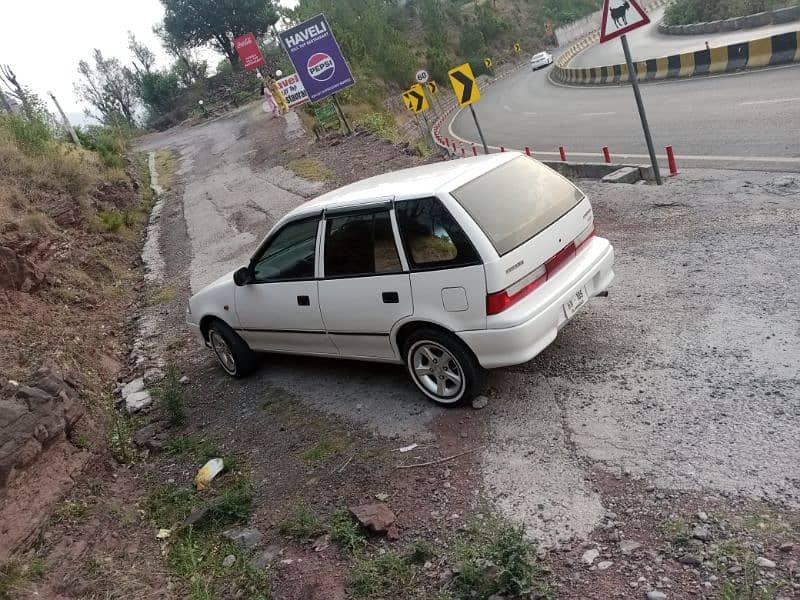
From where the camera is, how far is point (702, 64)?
20969mm

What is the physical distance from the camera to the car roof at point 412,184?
4.93 metres

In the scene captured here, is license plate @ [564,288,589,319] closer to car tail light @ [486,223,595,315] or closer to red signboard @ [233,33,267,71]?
car tail light @ [486,223,595,315]

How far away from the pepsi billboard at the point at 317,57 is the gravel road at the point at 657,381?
14332 millimetres

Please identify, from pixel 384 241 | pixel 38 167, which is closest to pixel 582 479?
pixel 384 241

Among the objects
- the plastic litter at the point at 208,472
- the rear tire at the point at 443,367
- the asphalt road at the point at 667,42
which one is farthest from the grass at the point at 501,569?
the asphalt road at the point at 667,42

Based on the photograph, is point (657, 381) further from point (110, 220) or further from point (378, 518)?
point (110, 220)

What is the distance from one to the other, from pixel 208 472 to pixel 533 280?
2943 mm

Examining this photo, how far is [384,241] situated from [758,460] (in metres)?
2.86

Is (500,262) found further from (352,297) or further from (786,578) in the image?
(786,578)

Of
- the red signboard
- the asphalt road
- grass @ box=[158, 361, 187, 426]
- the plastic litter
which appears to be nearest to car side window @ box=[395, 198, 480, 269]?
the plastic litter

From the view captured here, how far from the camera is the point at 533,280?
15.6 feet

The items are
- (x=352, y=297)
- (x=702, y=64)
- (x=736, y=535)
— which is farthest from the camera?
(x=702, y=64)

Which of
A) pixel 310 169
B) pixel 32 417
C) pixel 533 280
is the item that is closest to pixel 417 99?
pixel 310 169

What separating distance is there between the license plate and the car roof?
45.3 inches
